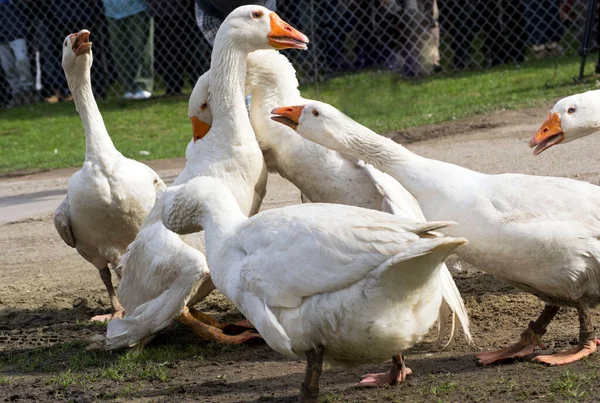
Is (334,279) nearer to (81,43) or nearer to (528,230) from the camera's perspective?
(528,230)

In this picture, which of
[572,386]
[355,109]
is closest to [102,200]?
[572,386]

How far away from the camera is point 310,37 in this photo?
40.9ft

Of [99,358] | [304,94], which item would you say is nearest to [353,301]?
[99,358]

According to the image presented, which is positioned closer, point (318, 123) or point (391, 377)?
point (391, 377)

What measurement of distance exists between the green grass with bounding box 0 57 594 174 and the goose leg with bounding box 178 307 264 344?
5.52m

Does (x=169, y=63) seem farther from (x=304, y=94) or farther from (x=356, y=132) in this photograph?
(x=356, y=132)

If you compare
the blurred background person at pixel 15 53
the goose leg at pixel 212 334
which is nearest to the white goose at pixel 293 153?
the goose leg at pixel 212 334

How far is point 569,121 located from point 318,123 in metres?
1.39

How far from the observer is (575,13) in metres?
13.3

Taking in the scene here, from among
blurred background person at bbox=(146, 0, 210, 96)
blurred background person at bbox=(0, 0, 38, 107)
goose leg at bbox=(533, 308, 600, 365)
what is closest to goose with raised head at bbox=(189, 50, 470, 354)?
goose leg at bbox=(533, 308, 600, 365)

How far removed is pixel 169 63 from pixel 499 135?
6119 mm

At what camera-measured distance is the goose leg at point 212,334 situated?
5.21m

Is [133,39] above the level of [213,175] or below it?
below

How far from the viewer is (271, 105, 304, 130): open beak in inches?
192
